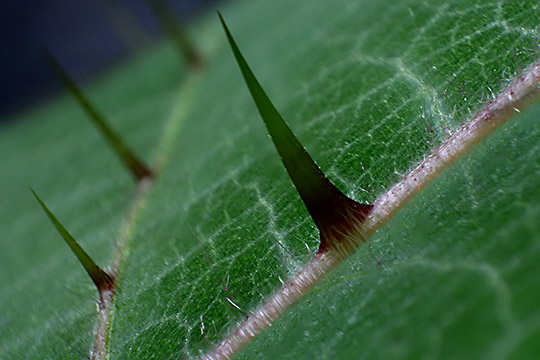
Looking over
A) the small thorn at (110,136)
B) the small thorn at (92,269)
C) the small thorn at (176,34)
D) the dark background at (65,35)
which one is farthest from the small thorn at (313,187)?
the dark background at (65,35)

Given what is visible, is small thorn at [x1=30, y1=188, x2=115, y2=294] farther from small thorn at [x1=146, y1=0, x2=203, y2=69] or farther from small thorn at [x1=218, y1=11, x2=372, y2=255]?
small thorn at [x1=146, y1=0, x2=203, y2=69]

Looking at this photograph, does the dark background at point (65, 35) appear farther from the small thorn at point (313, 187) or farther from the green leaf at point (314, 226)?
the small thorn at point (313, 187)

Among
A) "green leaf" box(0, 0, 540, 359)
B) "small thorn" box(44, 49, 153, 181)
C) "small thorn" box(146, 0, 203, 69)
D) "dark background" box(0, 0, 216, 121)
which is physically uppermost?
"dark background" box(0, 0, 216, 121)

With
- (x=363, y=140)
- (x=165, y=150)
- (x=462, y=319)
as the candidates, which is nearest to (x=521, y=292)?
(x=462, y=319)

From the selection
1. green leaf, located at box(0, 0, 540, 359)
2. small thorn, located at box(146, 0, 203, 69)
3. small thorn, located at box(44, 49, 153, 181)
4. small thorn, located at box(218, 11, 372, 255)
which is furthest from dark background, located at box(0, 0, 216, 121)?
small thorn, located at box(218, 11, 372, 255)

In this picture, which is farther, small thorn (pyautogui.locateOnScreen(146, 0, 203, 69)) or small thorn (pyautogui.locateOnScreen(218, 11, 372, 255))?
small thorn (pyautogui.locateOnScreen(146, 0, 203, 69))

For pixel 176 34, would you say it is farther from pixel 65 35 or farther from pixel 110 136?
pixel 65 35

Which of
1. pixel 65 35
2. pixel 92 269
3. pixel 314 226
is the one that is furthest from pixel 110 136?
pixel 65 35
